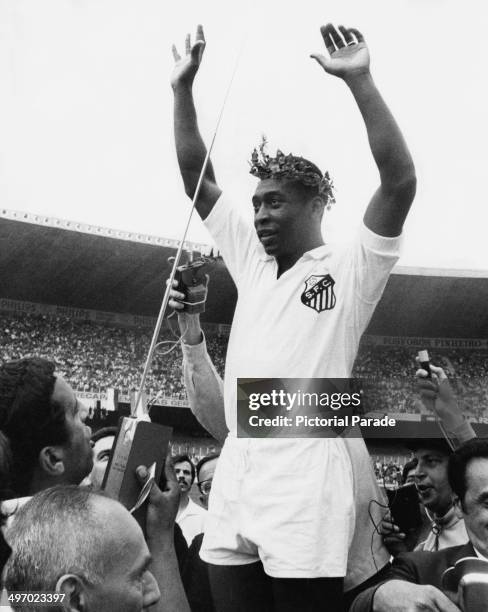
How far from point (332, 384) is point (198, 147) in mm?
734

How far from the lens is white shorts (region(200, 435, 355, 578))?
126cm

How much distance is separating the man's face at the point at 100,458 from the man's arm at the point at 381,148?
57.6 inches

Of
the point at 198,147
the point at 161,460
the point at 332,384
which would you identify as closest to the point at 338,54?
the point at 198,147

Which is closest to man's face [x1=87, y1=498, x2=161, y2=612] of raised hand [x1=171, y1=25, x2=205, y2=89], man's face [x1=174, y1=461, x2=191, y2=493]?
raised hand [x1=171, y1=25, x2=205, y2=89]

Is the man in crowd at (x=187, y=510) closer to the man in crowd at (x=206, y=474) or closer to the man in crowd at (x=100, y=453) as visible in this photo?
the man in crowd at (x=206, y=474)

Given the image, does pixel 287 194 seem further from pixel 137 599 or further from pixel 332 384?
pixel 137 599

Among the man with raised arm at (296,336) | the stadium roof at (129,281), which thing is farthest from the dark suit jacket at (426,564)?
the stadium roof at (129,281)

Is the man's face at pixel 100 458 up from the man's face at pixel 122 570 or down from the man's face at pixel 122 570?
up

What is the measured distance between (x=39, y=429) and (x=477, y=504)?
104 centimetres

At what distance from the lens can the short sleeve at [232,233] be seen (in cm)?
168

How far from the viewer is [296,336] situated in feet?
4.71

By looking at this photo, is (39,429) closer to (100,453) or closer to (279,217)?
(279,217)

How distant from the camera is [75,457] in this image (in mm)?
1493

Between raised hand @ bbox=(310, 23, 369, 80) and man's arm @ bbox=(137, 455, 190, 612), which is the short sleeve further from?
man's arm @ bbox=(137, 455, 190, 612)
